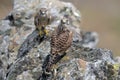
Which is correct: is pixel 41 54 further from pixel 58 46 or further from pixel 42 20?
pixel 42 20

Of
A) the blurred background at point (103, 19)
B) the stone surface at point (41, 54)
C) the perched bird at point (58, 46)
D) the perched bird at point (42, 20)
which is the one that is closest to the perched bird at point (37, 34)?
the perched bird at point (42, 20)

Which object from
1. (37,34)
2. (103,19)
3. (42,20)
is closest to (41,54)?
(37,34)

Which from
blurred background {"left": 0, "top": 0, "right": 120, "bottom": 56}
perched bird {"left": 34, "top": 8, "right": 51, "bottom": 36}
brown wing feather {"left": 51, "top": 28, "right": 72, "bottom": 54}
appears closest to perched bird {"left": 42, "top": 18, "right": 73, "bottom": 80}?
brown wing feather {"left": 51, "top": 28, "right": 72, "bottom": 54}

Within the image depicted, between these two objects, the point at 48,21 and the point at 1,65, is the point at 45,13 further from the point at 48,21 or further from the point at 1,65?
the point at 1,65

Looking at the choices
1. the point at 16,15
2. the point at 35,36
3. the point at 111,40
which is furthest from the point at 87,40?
the point at 111,40

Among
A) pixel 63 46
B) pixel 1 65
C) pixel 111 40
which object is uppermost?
pixel 63 46

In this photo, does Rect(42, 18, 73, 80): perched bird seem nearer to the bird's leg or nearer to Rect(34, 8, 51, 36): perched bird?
the bird's leg
